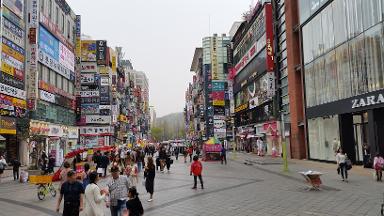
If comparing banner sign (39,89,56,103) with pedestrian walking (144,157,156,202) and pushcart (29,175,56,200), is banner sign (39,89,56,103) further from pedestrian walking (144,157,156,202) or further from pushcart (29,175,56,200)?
pedestrian walking (144,157,156,202)

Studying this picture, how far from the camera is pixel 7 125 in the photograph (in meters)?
36.9

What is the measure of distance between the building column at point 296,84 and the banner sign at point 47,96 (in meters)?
25.6

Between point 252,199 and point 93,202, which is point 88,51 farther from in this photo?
point 93,202

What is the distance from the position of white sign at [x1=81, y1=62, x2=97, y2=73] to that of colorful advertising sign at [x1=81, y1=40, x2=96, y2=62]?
0.80 metres

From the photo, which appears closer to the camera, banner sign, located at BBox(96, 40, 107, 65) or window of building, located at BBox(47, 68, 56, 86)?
window of building, located at BBox(47, 68, 56, 86)

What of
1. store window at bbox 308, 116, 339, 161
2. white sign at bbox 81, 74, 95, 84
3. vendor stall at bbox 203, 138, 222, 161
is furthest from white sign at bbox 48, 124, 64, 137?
store window at bbox 308, 116, 339, 161

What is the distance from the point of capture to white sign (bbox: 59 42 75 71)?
52106mm

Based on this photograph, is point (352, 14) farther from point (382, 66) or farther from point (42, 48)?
point (42, 48)

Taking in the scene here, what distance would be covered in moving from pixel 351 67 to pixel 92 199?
24.9 meters

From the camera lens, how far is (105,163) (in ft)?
88.9

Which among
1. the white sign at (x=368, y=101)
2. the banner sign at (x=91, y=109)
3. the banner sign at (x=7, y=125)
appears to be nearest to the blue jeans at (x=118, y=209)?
the white sign at (x=368, y=101)

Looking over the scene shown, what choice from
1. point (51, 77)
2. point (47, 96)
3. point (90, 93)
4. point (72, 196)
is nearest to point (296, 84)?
point (47, 96)

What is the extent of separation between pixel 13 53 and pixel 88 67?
3428 centimetres

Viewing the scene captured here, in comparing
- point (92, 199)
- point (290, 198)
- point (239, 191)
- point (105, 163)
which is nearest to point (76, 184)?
point (92, 199)
